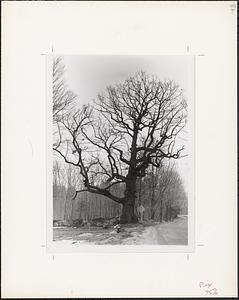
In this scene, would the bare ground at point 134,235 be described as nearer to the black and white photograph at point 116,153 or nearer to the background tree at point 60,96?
the black and white photograph at point 116,153

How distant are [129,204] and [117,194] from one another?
5cm

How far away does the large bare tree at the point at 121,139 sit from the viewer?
1389 millimetres

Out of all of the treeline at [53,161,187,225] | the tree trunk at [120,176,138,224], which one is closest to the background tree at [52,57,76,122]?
the treeline at [53,161,187,225]

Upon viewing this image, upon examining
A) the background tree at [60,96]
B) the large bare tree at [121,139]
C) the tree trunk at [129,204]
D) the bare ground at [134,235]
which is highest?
the background tree at [60,96]

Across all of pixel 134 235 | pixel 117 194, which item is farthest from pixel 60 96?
pixel 134 235

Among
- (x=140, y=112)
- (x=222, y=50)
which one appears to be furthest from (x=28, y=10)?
(x=222, y=50)

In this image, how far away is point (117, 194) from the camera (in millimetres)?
1390

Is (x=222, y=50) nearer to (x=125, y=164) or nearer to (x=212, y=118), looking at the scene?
(x=212, y=118)

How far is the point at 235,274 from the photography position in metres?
1.38

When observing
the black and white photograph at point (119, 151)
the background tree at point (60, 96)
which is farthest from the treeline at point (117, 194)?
Answer: the background tree at point (60, 96)

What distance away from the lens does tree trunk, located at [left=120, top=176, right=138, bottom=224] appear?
4.55 ft

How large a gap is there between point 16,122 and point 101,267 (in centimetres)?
49

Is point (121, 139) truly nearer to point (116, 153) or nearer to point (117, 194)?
point (116, 153)

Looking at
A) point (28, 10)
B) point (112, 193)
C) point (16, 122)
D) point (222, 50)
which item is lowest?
point (112, 193)
